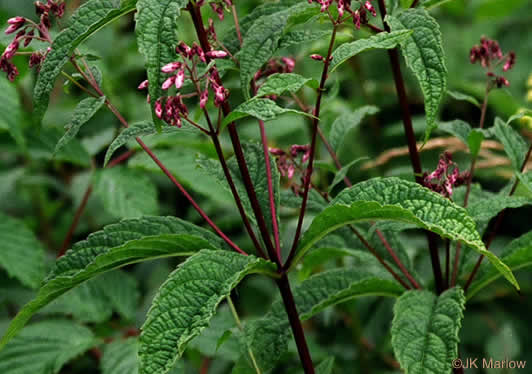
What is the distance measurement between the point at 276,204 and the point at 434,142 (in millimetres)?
1026

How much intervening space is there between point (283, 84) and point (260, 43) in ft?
0.51

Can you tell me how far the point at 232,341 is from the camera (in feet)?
7.65

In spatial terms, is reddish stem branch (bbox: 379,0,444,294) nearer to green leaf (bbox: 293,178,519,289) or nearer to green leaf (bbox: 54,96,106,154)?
green leaf (bbox: 293,178,519,289)

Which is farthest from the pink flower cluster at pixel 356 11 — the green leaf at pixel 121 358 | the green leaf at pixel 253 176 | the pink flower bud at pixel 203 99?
the green leaf at pixel 121 358

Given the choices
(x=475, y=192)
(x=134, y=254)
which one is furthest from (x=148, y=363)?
(x=475, y=192)

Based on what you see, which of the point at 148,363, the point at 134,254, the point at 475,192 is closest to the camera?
the point at 148,363

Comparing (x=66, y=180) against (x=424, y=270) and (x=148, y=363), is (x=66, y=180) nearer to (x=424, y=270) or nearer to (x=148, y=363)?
(x=424, y=270)

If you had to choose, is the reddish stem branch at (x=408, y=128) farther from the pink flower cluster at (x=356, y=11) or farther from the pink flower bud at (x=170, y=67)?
the pink flower bud at (x=170, y=67)

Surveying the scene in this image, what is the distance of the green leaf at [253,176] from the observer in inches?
61.4

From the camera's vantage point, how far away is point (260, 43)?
1.38 meters

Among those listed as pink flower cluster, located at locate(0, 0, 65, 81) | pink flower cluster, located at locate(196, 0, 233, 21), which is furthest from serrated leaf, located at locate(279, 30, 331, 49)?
pink flower cluster, located at locate(0, 0, 65, 81)

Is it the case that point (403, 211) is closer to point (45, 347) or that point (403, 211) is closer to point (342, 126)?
point (342, 126)

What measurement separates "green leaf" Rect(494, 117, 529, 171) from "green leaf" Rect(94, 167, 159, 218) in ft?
4.26

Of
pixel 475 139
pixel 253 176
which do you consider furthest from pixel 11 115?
pixel 475 139
